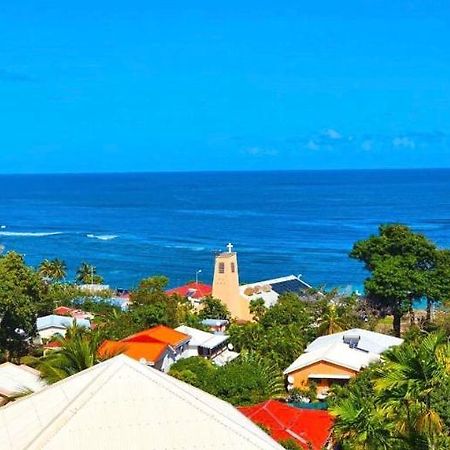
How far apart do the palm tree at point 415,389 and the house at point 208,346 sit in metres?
20.2

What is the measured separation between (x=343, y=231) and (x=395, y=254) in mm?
68208

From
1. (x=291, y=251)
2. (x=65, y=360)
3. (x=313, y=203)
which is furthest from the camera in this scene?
(x=313, y=203)

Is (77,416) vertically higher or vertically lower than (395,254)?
A: lower

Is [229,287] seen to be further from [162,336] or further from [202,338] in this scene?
[162,336]

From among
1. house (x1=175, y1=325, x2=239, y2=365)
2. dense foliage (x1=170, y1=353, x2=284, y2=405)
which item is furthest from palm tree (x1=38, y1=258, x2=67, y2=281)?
dense foliage (x1=170, y1=353, x2=284, y2=405)

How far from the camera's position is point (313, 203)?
557 feet

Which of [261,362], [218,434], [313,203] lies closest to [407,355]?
[218,434]

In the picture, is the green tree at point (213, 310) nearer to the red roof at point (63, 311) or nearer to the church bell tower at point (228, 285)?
the church bell tower at point (228, 285)

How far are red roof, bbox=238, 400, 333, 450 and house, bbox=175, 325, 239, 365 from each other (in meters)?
9.76

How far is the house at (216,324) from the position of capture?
38.5 meters

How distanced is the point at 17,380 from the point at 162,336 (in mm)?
7710

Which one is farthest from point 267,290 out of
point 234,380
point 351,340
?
point 234,380

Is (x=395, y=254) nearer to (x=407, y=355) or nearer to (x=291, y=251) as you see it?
(x=407, y=355)

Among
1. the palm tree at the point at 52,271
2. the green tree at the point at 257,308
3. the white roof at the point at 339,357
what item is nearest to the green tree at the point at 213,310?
the green tree at the point at 257,308
